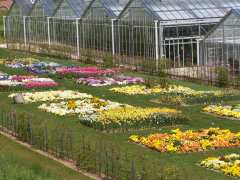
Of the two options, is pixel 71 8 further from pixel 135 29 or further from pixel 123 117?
pixel 123 117

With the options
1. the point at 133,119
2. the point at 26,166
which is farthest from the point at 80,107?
the point at 26,166

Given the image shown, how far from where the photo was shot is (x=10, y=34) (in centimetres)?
6925

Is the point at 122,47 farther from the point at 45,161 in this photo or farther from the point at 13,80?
the point at 45,161

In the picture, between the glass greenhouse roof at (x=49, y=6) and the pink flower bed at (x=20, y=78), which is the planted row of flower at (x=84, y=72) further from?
the glass greenhouse roof at (x=49, y=6)

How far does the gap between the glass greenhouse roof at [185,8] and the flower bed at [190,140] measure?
74.5ft

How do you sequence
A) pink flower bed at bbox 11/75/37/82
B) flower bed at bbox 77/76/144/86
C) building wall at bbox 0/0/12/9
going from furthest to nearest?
building wall at bbox 0/0/12/9 < pink flower bed at bbox 11/75/37/82 < flower bed at bbox 77/76/144/86

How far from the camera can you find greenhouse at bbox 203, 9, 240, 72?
3816cm

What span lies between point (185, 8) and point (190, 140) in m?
26.2

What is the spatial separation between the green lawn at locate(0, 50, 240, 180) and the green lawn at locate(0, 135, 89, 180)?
0.67m

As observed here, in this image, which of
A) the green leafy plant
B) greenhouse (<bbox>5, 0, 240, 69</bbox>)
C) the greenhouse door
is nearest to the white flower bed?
the green leafy plant

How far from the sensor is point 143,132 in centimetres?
2300

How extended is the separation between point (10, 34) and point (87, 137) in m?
49.0

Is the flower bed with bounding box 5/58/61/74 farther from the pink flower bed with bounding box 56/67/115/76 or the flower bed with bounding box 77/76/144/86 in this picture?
the flower bed with bounding box 77/76/144/86

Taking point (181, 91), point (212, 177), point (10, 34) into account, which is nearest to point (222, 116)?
point (181, 91)
